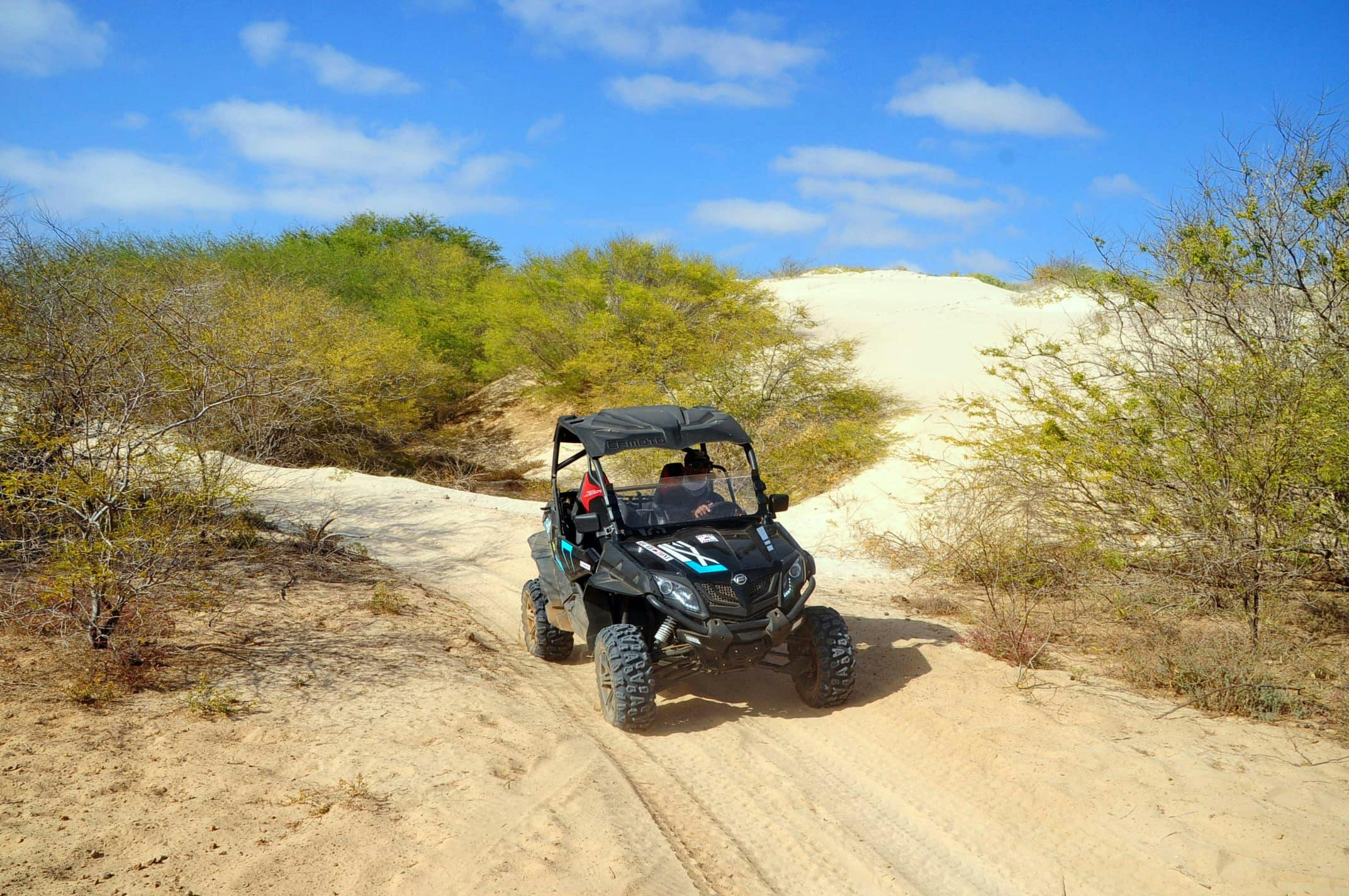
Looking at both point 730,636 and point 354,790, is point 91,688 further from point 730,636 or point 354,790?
point 730,636

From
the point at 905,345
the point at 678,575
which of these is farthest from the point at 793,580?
the point at 905,345

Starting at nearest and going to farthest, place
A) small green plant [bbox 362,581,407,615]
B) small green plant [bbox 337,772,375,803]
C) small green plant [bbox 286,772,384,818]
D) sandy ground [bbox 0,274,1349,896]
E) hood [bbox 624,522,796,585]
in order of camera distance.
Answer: sandy ground [bbox 0,274,1349,896] → small green plant [bbox 286,772,384,818] → small green plant [bbox 337,772,375,803] → hood [bbox 624,522,796,585] → small green plant [bbox 362,581,407,615]

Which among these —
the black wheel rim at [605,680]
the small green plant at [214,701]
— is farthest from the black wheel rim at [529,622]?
the small green plant at [214,701]

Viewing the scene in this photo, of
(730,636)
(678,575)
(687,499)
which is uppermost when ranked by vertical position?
(687,499)

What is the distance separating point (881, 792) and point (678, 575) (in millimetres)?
1729

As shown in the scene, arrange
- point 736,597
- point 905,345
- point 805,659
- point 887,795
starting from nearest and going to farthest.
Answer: point 887,795 < point 736,597 < point 805,659 < point 905,345

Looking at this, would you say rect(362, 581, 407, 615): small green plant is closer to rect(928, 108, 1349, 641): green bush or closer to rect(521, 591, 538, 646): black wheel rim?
rect(521, 591, 538, 646): black wheel rim

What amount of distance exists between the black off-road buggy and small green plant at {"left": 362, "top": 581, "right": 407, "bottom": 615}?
1808mm

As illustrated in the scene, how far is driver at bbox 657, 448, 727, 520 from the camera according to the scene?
20.0 ft

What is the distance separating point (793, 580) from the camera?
5.52m

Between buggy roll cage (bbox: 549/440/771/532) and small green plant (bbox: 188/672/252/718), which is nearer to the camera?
small green plant (bbox: 188/672/252/718)

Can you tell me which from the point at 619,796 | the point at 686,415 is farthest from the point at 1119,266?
the point at 619,796

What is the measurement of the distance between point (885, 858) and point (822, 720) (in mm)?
1589

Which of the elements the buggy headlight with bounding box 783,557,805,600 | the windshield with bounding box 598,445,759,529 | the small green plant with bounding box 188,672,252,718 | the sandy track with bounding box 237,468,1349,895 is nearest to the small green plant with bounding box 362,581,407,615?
the sandy track with bounding box 237,468,1349,895
